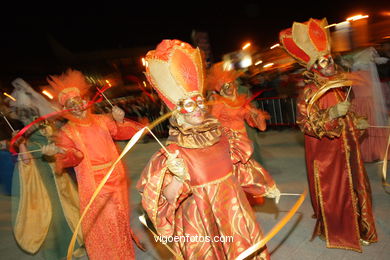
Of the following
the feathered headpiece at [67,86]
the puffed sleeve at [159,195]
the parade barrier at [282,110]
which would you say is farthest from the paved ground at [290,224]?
the parade barrier at [282,110]

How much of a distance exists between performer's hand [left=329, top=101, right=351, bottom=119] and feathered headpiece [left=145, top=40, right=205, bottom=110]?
5.15 feet

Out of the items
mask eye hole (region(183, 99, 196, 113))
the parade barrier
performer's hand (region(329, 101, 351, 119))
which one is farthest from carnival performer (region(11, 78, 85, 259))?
the parade barrier

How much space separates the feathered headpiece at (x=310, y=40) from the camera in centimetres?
331

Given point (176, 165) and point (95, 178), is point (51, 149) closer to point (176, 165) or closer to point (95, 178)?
point (95, 178)

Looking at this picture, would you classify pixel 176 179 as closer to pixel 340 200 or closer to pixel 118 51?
pixel 340 200

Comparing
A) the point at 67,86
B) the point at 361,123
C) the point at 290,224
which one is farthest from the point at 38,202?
the point at 361,123

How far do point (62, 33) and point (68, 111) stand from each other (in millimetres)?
19203

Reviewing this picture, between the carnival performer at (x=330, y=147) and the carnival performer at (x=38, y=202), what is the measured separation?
3590 millimetres

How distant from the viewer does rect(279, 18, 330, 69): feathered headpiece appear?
3.31 meters

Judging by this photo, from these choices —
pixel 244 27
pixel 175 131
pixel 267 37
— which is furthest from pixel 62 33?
pixel 175 131

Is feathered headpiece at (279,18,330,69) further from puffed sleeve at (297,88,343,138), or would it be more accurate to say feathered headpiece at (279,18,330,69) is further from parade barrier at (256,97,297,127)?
parade barrier at (256,97,297,127)

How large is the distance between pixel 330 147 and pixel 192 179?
6.46 feet

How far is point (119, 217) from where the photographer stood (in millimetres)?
3684

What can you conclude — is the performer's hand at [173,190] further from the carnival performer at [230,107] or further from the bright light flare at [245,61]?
the bright light flare at [245,61]
